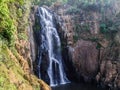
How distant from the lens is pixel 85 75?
124 ft

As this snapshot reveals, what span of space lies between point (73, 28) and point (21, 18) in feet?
45.5

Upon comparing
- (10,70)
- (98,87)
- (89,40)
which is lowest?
(98,87)

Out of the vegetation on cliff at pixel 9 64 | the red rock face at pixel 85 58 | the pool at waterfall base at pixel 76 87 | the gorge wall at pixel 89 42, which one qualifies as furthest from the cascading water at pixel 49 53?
the vegetation on cliff at pixel 9 64

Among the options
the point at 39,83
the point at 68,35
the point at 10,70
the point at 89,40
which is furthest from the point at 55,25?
the point at 10,70

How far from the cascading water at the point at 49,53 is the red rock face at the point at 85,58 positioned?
216cm

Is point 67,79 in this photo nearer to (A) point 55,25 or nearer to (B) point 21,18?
(A) point 55,25

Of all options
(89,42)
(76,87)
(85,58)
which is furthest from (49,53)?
(76,87)

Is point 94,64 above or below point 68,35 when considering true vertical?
below

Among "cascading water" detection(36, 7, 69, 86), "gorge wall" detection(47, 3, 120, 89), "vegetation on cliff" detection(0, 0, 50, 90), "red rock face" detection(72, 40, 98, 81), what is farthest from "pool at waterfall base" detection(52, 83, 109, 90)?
"vegetation on cliff" detection(0, 0, 50, 90)

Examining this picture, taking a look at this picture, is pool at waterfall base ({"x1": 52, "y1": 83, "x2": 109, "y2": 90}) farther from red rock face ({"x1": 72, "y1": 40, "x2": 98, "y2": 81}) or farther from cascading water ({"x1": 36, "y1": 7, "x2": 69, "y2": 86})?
red rock face ({"x1": 72, "y1": 40, "x2": 98, "y2": 81})

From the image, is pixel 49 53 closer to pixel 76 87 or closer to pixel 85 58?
pixel 85 58

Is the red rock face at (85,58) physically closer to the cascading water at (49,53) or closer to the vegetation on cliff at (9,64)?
the cascading water at (49,53)

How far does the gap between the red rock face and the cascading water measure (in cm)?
216

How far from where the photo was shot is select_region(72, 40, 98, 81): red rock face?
37.9m
